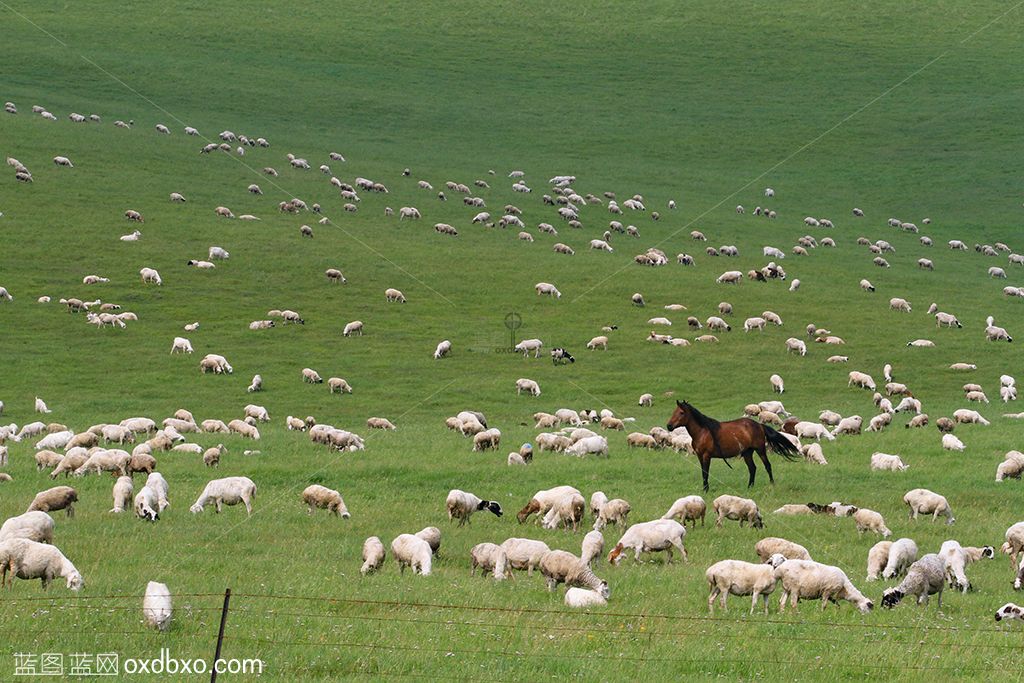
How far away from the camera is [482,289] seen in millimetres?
52219

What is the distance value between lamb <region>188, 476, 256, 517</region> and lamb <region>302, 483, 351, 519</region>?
3.71 ft

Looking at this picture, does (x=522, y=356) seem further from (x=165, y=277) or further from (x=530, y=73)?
(x=530, y=73)

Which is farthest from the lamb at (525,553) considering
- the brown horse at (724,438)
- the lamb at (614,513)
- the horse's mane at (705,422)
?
the horse's mane at (705,422)

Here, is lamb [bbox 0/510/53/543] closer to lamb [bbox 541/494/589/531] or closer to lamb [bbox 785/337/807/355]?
lamb [bbox 541/494/589/531]

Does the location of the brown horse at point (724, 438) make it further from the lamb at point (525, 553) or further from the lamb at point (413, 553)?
the lamb at point (413, 553)

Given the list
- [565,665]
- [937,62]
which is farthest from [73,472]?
[937,62]

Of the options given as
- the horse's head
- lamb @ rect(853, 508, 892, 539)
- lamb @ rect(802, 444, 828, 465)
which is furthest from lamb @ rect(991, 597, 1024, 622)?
lamb @ rect(802, 444, 828, 465)

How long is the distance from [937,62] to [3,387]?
→ 9842 centimetres

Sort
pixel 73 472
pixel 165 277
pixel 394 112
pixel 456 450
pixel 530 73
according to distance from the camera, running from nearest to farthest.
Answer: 1. pixel 73 472
2. pixel 456 450
3. pixel 165 277
4. pixel 394 112
5. pixel 530 73

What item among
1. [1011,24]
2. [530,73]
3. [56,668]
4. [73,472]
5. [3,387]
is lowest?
[3,387]

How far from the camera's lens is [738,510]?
22.0 m

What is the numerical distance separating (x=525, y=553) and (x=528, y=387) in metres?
22.4

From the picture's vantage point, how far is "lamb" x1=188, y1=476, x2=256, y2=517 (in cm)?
2262

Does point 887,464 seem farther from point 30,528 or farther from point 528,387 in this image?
point 30,528
